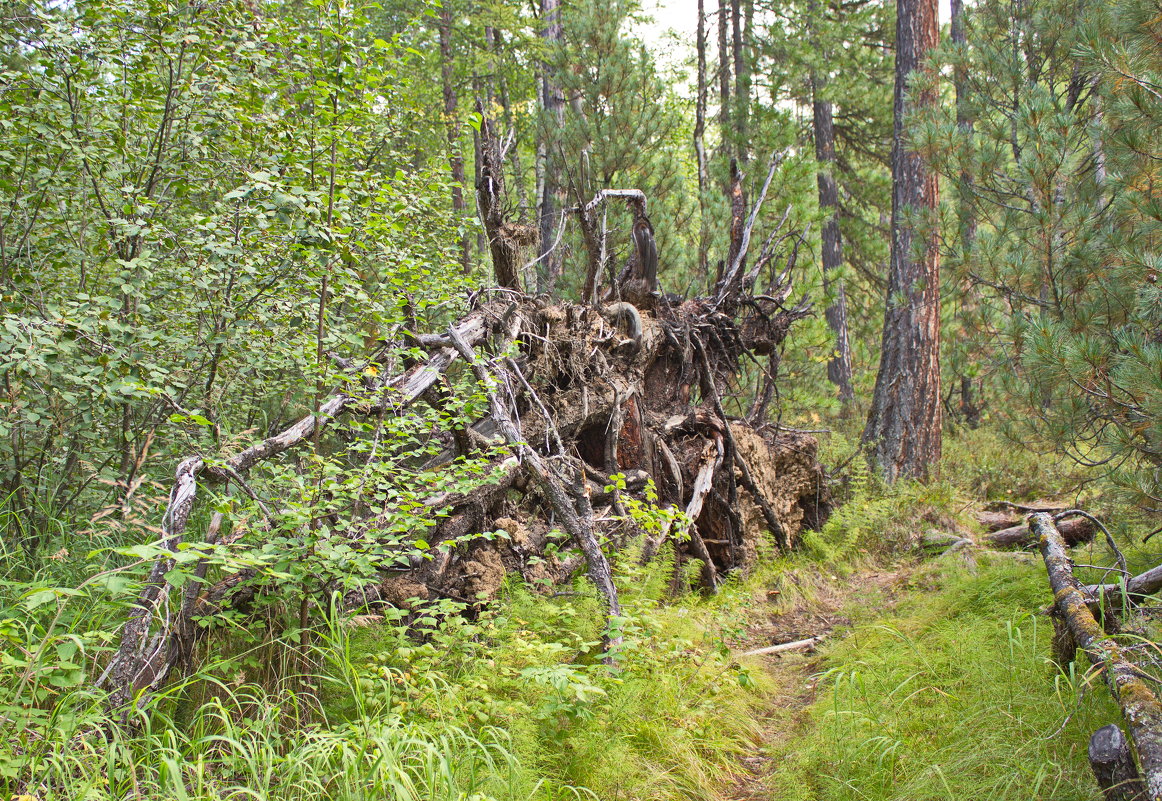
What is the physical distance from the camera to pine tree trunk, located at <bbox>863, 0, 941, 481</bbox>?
358 inches

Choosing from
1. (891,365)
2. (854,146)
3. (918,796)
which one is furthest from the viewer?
(854,146)

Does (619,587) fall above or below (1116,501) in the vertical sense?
below

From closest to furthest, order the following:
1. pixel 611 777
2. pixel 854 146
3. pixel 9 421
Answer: pixel 611 777 → pixel 9 421 → pixel 854 146

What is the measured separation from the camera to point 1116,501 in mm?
4777

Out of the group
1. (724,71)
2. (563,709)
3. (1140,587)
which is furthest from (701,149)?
(563,709)

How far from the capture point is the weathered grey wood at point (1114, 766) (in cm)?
218

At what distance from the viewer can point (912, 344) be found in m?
9.12

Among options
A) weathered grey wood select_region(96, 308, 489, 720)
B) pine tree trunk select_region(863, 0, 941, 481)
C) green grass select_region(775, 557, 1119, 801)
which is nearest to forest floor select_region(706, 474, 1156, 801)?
green grass select_region(775, 557, 1119, 801)

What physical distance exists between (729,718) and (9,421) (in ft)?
15.3

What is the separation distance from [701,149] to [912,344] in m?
6.03

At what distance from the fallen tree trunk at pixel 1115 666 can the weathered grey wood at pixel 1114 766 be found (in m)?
0.05

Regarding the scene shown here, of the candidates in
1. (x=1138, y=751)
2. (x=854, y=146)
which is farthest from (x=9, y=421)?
(x=854, y=146)

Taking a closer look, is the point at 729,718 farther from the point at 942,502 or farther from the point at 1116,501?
the point at 942,502

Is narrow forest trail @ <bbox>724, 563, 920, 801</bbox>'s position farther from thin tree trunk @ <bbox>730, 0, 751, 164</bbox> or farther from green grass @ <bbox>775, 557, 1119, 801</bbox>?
thin tree trunk @ <bbox>730, 0, 751, 164</bbox>
